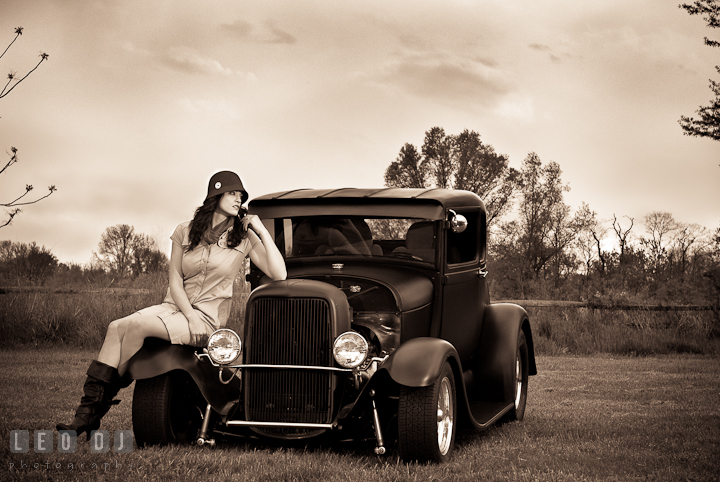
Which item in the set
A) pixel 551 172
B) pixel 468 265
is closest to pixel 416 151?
pixel 551 172

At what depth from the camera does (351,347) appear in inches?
192

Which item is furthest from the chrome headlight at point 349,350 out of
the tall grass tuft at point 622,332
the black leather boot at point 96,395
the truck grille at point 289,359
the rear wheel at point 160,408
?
the tall grass tuft at point 622,332

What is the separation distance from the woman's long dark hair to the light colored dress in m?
0.04

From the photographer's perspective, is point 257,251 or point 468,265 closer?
point 257,251

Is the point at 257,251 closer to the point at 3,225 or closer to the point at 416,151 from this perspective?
the point at 3,225

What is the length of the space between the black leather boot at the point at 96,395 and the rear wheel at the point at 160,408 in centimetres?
18

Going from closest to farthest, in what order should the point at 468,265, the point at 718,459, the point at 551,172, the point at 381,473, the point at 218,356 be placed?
the point at 381,473 < the point at 218,356 < the point at 718,459 < the point at 468,265 < the point at 551,172

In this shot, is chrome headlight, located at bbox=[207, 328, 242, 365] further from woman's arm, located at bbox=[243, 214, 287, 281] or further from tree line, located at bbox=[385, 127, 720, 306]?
tree line, located at bbox=[385, 127, 720, 306]

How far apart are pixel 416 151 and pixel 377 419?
3971 cm

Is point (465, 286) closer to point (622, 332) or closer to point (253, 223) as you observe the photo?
point (253, 223)

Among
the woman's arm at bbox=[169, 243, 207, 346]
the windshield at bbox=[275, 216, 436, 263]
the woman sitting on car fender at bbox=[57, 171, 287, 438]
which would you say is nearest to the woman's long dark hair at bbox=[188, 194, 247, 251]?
the woman sitting on car fender at bbox=[57, 171, 287, 438]

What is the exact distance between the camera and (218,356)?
505 centimetres

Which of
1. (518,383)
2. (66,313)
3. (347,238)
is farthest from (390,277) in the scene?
(66,313)

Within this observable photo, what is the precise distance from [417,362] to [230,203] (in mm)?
1823
